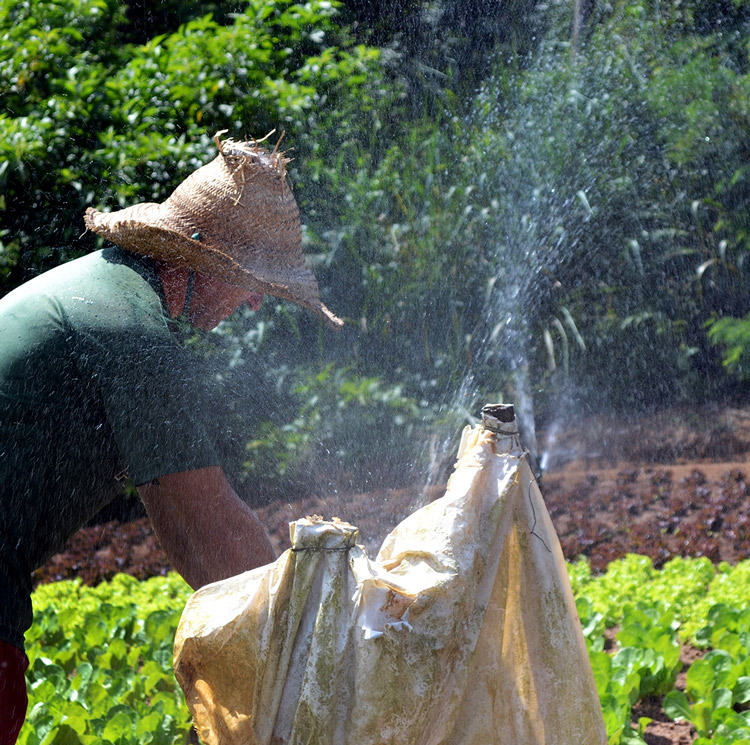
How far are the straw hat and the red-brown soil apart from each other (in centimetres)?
310

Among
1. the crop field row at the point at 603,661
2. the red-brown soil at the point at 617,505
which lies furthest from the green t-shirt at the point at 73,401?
the red-brown soil at the point at 617,505

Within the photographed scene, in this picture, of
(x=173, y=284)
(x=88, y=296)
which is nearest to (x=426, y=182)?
(x=173, y=284)

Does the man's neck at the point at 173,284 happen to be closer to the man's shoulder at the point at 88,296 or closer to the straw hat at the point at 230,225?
the straw hat at the point at 230,225

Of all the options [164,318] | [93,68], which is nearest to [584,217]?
[93,68]

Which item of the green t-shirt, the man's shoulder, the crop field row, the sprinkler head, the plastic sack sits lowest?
the crop field row

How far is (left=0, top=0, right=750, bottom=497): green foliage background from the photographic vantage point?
5.40 m

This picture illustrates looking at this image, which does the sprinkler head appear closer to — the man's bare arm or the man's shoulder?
the man's bare arm

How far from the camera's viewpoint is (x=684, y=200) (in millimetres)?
8297

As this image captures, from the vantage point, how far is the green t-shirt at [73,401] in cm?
163

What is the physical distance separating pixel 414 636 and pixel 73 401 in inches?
32.3

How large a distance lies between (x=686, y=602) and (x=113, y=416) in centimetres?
277

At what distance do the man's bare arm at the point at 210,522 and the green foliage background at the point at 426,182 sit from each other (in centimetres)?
375

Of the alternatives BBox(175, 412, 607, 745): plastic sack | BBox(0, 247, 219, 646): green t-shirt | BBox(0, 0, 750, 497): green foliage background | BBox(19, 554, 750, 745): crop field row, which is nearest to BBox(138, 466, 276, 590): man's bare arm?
BBox(0, 247, 219, 646): green t-shirt

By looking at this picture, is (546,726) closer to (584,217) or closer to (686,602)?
(686,602)
